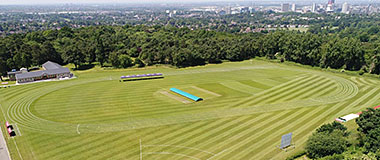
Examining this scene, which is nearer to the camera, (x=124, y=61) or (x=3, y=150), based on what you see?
(x=3, y=150)

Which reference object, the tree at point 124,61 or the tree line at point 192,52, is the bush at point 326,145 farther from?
the tree at point 124,61

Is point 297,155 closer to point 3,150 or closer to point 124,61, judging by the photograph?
point 3,150

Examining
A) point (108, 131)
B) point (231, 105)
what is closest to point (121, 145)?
point (108, 131)

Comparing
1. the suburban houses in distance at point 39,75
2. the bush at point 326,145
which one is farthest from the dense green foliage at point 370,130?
the suburban houses in distance at point 39,75

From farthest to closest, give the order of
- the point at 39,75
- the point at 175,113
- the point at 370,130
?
the point at 39,75 < the point at 175,113 < the point at 370,130

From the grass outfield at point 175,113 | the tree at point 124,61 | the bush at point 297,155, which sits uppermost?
the tree at point 124,61

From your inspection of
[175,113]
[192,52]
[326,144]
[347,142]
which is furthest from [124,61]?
[347,142]

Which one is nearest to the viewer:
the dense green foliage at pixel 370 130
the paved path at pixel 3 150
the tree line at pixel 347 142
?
the tree line at pixel 347 142

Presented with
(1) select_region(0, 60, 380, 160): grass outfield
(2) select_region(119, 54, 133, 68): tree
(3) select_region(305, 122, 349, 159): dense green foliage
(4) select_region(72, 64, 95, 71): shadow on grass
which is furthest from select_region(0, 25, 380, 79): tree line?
(3) select_region(305, 122, 349, 159): dense green foliage

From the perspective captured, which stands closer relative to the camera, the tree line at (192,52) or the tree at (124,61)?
the tree line at (192,52)
